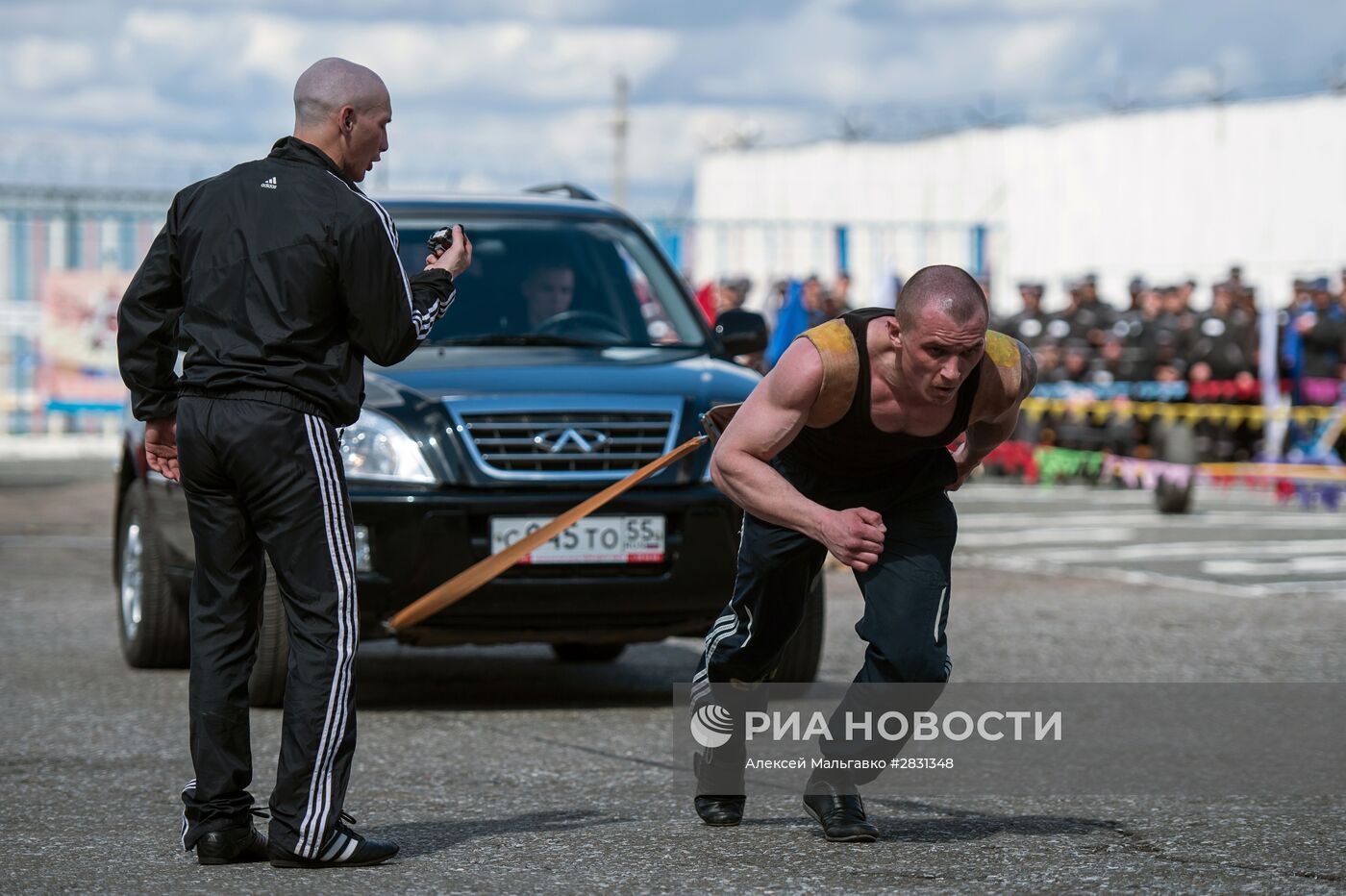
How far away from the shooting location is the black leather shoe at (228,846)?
487 centimetres

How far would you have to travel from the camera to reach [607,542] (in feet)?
23.7

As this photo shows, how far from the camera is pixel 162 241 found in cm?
494

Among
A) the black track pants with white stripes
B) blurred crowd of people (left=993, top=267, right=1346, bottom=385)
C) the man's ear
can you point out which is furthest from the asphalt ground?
blurred crowd of people (left=993, top=267, right=1346, bottom=385)

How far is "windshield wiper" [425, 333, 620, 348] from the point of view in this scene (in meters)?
8.02

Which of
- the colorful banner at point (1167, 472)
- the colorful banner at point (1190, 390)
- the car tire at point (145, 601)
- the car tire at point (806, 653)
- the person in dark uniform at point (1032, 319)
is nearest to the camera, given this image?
the car tire at point (806, 653)

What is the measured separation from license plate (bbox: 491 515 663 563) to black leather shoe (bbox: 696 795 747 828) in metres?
1.89

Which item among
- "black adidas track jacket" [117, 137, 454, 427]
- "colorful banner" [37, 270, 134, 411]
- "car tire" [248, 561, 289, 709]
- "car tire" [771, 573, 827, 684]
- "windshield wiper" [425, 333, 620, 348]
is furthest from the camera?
"colorful banner" [37, 270, 134, 411]

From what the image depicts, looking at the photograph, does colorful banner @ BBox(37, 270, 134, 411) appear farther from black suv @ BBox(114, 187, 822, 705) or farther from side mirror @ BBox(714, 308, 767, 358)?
side mirror @ BBox(714, 308, 767, 358)

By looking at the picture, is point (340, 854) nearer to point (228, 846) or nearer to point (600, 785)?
point (228, 846)

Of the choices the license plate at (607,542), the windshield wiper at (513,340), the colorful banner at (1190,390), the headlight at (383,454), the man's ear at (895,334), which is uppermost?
the man's ear at (895,334)

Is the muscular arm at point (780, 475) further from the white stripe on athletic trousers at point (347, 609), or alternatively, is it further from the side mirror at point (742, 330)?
the side mirror at point (742, 330)

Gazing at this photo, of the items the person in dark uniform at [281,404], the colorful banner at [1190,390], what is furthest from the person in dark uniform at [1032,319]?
the person in dark uniform at [281,404]

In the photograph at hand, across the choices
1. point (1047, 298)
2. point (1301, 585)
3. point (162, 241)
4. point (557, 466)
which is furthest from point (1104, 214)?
point (162, 241)

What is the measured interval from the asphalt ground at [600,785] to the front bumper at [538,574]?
1.14 ft
